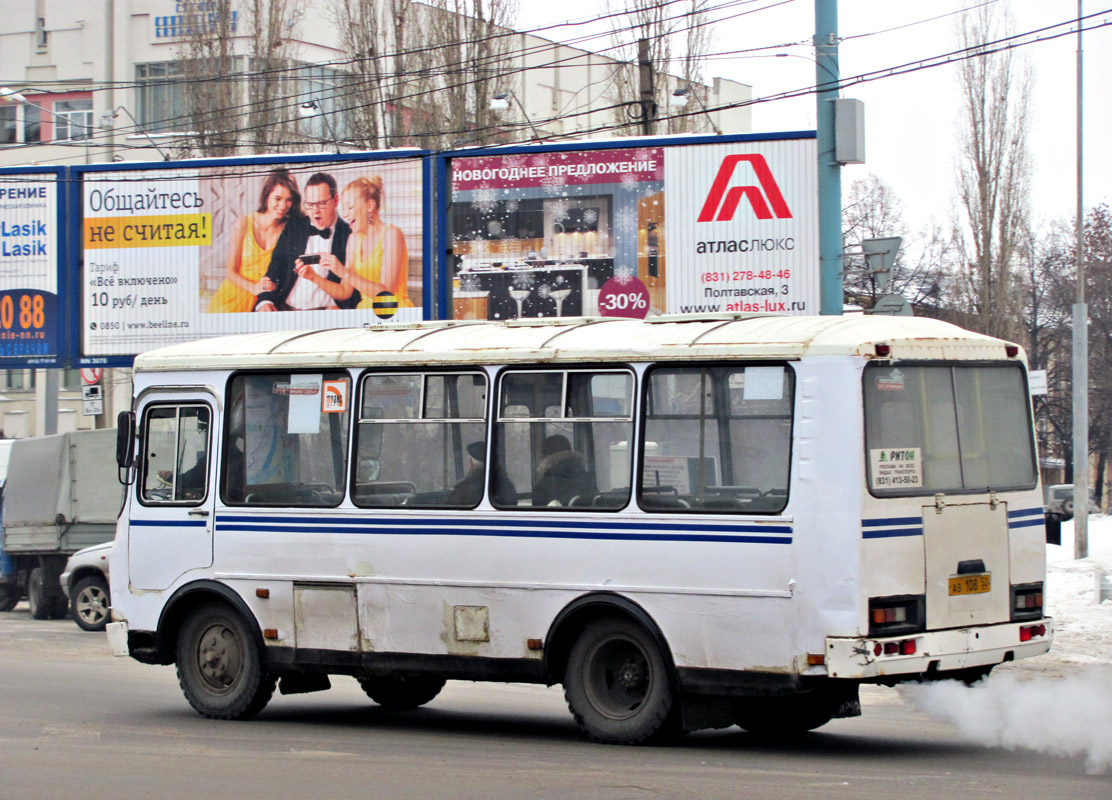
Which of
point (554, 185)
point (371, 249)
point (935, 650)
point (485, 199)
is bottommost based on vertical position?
point (935, 650)

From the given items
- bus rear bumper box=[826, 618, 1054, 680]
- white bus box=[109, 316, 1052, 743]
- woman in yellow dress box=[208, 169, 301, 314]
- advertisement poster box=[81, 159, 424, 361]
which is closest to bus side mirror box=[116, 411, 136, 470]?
white bus box=[109, 316, 1052, 743]

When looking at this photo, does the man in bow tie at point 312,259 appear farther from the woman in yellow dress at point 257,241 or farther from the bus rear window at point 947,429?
the bus rear window at point 947,429

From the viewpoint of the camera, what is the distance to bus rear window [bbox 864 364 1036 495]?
338 inches

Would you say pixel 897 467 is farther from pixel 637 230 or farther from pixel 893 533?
pixel 637 230

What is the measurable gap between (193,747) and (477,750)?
184cm

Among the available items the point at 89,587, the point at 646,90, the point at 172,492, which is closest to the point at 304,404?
the point at 172,492

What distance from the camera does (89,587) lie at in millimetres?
19844

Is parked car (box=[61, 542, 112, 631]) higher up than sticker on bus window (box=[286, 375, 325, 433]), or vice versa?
sticker on bus window (box=[286, 375, 325, 433])

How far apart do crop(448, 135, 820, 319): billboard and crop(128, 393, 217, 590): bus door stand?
37.4ft

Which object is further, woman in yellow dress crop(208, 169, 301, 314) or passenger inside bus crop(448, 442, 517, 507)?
woman in yellow dress crop(208, 169, 301, 314)

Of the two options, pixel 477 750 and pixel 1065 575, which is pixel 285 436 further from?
pixel 1065 575

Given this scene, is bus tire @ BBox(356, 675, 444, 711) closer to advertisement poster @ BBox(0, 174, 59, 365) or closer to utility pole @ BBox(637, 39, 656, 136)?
utility pole @ BBox(637, 39, 656, 136)

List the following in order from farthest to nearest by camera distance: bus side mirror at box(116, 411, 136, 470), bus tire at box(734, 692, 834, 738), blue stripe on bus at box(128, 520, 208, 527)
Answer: bus side mirror at box(116, 411, 136, 470)
blue stripe on bus at box(128, 520, 208, 527)
bus tire at box(734, 692, 834, 738)

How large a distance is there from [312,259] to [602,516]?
15584 mm
